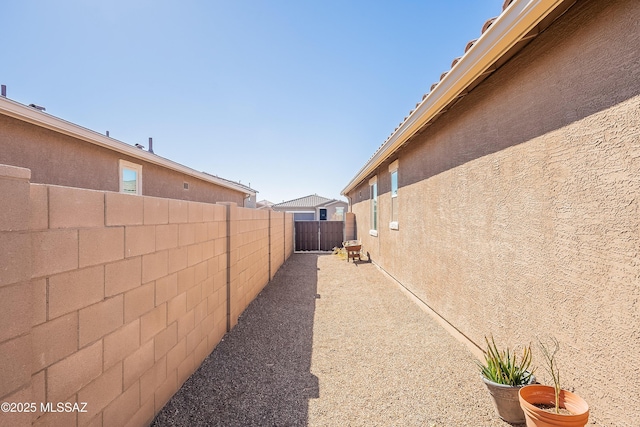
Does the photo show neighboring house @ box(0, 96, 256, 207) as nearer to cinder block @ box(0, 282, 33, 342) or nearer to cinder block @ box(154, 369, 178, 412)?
cinder block @ box(154, 369, 178, 412)

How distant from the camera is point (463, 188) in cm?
440

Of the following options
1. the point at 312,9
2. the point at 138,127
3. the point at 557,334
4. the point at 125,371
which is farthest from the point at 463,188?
the point at 138,127

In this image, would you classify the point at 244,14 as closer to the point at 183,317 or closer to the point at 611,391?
the point at 183,317

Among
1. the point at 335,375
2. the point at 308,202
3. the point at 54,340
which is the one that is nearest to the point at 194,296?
the point at 335,375

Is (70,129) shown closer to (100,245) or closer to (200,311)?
(200,311)

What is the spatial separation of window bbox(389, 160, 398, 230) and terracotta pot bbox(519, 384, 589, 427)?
5.69m

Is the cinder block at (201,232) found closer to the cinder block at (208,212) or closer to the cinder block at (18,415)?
the cinder block at (208,212)

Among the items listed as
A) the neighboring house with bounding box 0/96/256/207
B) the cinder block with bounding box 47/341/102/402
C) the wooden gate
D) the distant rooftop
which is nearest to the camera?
the cinder block with bounding box 47/341/102/402

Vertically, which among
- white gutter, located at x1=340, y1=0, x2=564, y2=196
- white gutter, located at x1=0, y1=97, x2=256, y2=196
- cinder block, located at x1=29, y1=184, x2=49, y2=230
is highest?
white gutter, located at x1=0, y1=97, x2=256, y2=196

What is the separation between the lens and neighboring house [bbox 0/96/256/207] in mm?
5629

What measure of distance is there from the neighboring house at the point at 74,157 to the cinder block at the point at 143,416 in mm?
5525

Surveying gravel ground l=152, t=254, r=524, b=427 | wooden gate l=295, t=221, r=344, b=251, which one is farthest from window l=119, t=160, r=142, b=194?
wooden gate l=295, t=221, r=344, b=251

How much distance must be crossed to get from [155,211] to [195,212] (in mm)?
950

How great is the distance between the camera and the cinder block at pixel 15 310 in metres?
1.30
